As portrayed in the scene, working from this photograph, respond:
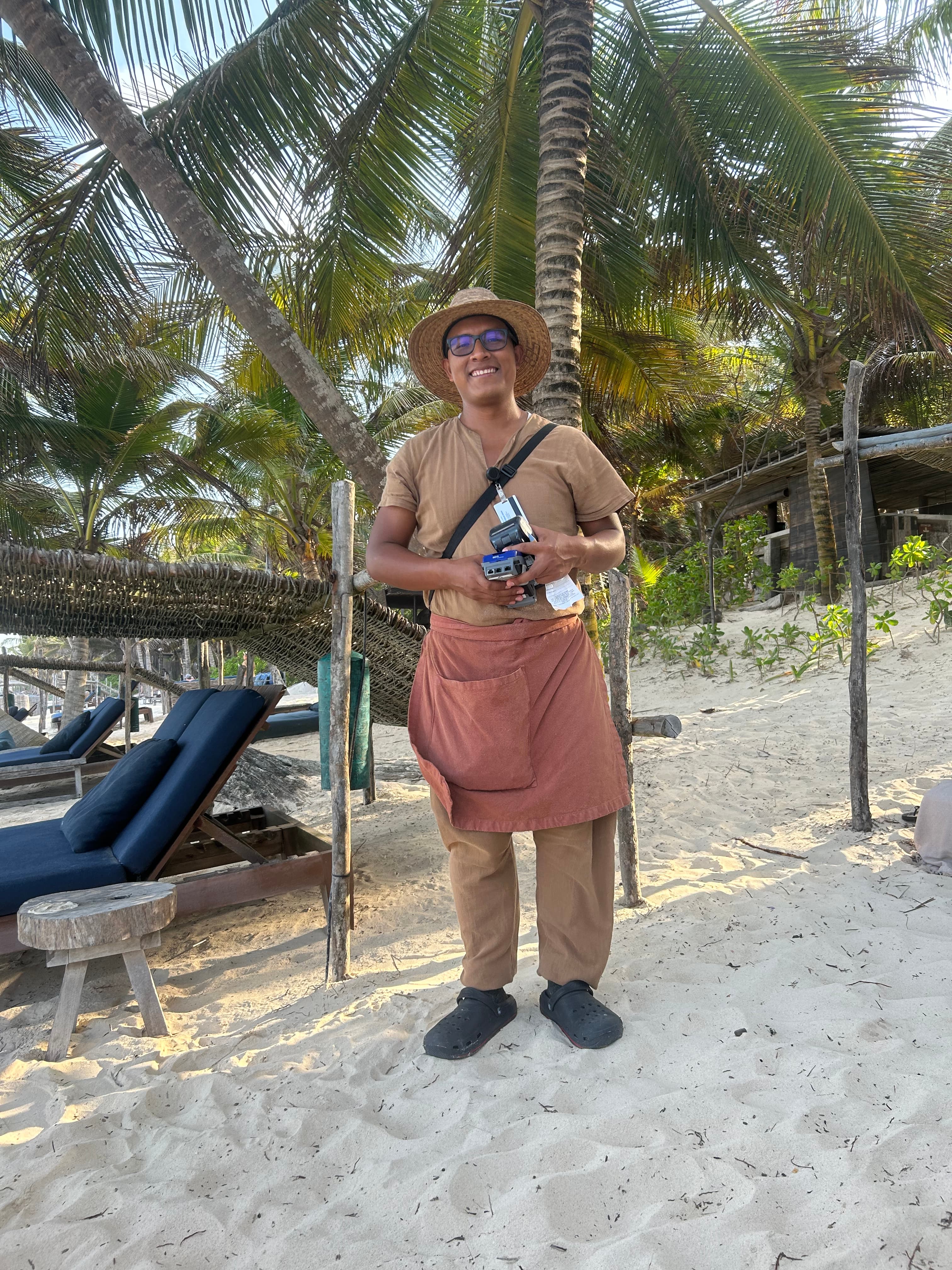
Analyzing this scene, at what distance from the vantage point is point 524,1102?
1.85 m

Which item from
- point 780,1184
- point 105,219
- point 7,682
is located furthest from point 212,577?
point 7,682

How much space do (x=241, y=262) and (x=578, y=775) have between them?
362cm

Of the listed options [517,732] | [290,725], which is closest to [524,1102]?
[517,732]

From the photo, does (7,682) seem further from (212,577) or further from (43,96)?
(212,577)

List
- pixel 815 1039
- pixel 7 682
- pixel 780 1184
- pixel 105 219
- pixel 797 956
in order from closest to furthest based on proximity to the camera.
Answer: pixel 780 1184 → pixel 815 1039 → pixel 797 956 → pixel 105 219 → pixel 7 682

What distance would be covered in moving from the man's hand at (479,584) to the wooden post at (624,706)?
3.93 ft

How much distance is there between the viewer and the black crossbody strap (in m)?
2.05

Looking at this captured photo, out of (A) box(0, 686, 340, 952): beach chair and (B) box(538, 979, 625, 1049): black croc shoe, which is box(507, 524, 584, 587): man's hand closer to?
(B) box(538, 979, 625, 1049): black croc shoe

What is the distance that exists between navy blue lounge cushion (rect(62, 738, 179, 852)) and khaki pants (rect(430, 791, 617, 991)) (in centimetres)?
186

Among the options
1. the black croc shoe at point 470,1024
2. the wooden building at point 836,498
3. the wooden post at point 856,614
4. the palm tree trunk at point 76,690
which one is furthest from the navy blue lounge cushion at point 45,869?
the wooden building at point 836,498

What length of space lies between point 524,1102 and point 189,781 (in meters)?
1.90

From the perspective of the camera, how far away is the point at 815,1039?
1982 millimetres

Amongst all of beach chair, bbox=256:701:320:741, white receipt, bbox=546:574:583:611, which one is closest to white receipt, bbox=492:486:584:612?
white receipt, bbox=546:574:583:611

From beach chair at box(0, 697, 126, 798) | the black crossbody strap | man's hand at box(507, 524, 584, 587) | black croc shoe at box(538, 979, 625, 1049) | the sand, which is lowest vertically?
the sand
